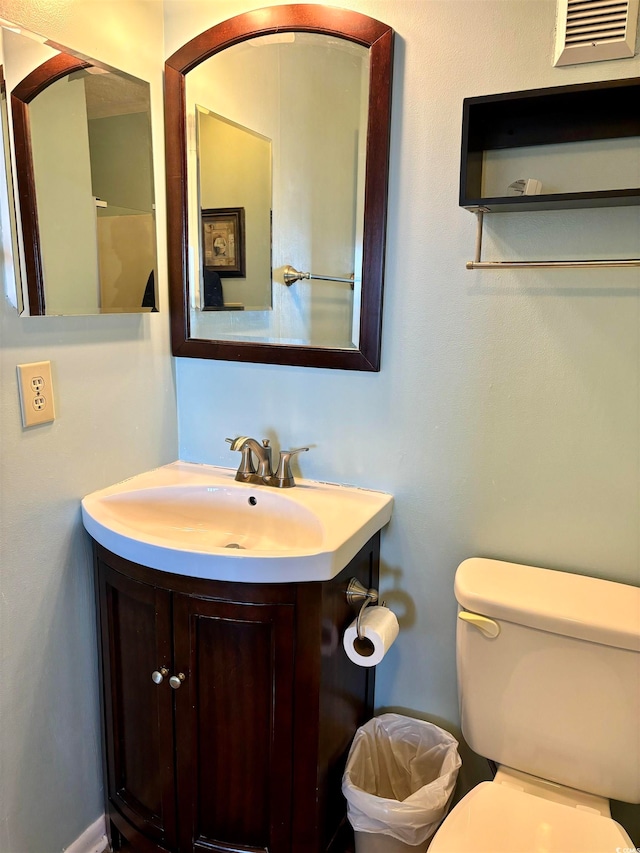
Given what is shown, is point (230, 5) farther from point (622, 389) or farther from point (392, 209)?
point (622, 389)

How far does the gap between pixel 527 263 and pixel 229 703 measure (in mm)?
1130

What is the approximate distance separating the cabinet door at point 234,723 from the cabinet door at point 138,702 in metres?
0.04

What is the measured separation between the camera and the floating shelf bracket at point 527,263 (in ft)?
4.09

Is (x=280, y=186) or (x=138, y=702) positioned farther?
(x=280, y=186)

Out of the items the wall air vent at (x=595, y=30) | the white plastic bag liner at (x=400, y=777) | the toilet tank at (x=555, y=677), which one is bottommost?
the white plastic bag liner at (x=400, y=777)

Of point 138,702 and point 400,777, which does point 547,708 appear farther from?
point 138,702

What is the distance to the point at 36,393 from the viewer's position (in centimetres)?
134

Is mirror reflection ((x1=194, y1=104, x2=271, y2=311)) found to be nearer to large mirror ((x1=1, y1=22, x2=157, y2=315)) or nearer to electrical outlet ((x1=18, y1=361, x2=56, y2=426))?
large mirror ((x1=1, y1=22, x2=157, y2=315))

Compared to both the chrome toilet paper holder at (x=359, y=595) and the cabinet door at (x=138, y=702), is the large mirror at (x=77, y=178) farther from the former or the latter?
the chrome toilet paper holder at (x=359, y=595)

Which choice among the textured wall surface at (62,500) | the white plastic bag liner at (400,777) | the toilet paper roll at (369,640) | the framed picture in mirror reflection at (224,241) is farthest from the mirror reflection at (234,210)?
the white plastic bag liner at (400,777)

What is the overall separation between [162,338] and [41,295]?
440 mm

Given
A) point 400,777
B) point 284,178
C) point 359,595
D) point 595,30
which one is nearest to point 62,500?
point 359,595

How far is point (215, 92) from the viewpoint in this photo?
62.7 inches

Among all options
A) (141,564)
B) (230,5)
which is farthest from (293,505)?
(230,5)
